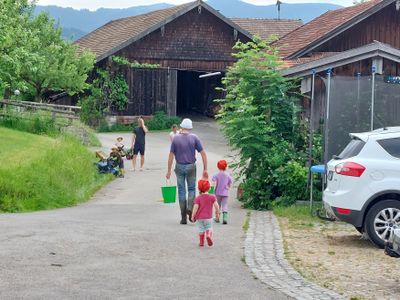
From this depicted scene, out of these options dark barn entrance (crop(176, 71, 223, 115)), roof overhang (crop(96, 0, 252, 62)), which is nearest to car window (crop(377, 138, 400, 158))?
roof overhang (crop(96, 0, 252, 62))

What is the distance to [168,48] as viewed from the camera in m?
42.4

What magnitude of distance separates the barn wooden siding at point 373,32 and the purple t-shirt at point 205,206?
63.2ft

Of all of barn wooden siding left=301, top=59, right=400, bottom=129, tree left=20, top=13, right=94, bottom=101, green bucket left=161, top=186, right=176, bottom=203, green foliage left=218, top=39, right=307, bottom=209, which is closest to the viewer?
green foliage left=218, top=39, right=307, bottom=209

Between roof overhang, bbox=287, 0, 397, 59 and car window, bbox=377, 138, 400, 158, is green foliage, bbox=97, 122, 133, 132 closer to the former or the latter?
Result: roof overhang, bbox=287, 0, 397, 59

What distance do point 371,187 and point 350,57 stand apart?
7127 mm

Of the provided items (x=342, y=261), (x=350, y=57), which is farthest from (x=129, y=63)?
(x=342, y=261)

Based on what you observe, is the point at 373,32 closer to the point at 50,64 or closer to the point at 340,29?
the point at 340,29

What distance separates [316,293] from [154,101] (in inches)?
1281

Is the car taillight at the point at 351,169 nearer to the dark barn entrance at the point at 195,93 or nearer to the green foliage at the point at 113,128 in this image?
the green foliage at the point at 113,128

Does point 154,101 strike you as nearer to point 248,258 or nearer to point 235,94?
point 235,94

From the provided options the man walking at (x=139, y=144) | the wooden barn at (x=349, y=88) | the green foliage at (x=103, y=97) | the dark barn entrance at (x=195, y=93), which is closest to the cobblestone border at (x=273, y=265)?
the wooden barn at (x=349, y=88)

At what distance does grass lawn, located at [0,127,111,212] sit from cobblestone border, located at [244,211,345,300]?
16.9 ft

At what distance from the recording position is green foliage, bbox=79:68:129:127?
40656 millimetres

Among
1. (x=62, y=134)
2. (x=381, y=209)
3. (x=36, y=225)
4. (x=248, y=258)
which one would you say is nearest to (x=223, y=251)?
(x=248, y=258)
